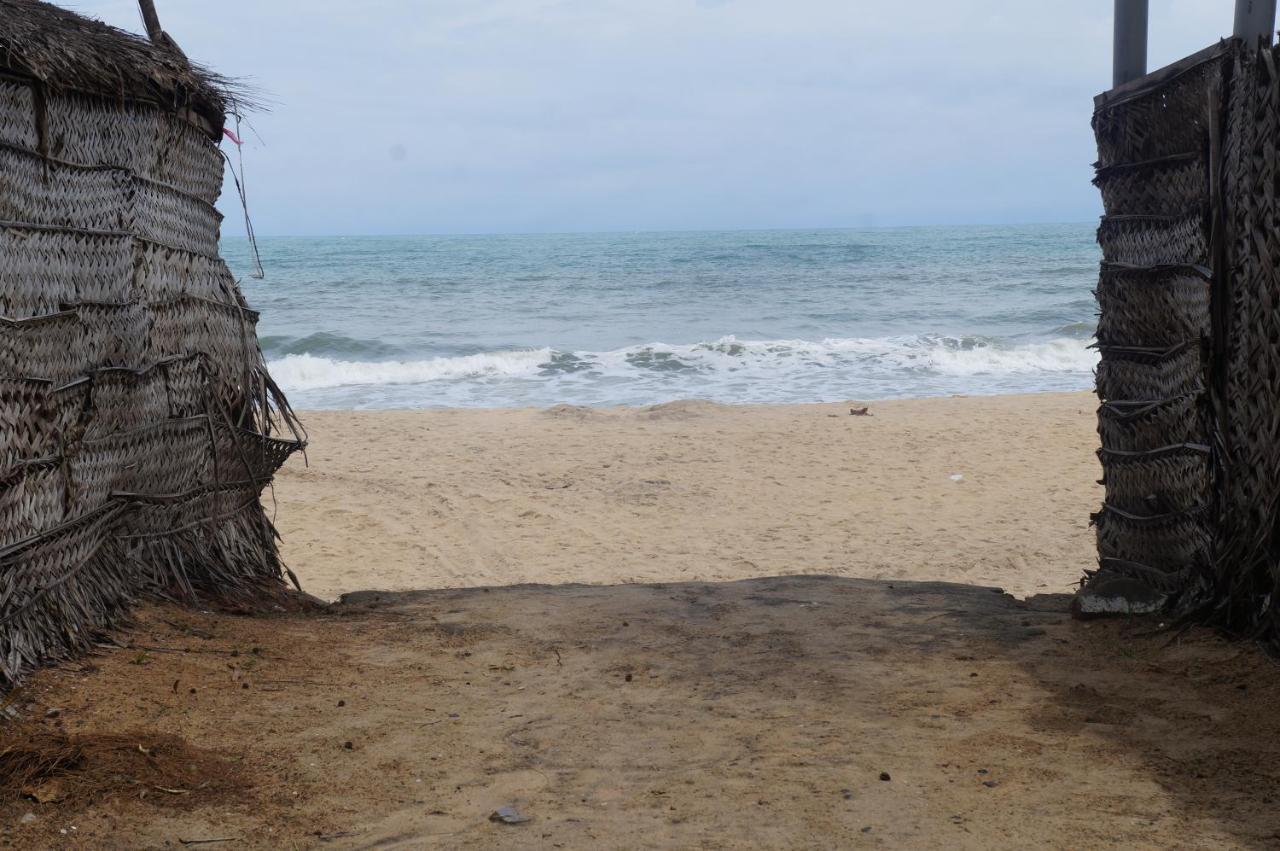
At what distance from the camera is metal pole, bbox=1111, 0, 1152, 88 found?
4523 mm

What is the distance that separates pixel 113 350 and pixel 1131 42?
13.7 ft

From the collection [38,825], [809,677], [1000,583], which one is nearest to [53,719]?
[38,825]

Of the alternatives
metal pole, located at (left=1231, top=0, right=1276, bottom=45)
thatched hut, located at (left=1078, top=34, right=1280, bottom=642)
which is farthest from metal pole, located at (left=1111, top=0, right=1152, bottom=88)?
metal pole, located at (left=1231, top=0, right=1276, bottom=45)

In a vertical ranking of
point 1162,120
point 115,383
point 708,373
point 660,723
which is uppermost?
point 1162,120

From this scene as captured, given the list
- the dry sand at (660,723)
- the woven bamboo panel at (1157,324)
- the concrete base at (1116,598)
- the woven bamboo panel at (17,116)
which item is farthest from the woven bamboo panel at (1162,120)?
the woven bamboo panel at (17,116)

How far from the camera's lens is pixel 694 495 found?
9.16 meters

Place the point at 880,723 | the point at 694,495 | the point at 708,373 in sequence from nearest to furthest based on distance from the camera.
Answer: the point at 880,723
the point at 694,495
the point at 708,373

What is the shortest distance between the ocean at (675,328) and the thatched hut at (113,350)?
990 cm

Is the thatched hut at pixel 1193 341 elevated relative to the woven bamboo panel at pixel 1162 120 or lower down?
lower down

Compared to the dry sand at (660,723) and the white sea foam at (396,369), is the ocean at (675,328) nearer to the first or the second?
the white sea foam at (396,369)

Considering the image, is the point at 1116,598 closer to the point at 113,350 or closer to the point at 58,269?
the point at 113,350

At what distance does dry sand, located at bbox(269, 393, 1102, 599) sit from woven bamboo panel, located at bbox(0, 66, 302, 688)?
1936mm

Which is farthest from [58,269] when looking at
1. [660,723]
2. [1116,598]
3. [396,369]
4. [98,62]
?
[396,369]

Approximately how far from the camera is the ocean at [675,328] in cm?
1622
